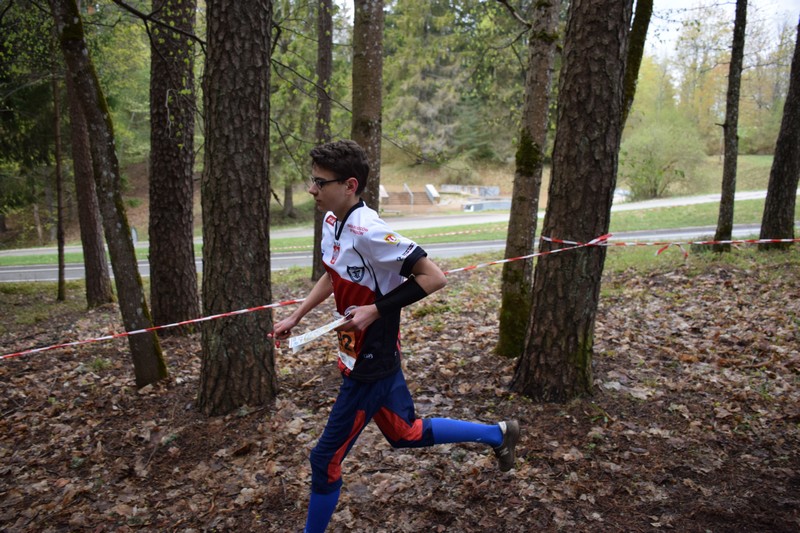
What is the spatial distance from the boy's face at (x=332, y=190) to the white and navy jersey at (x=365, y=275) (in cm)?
6

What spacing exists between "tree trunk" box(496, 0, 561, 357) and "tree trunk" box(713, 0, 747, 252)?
20.4ft

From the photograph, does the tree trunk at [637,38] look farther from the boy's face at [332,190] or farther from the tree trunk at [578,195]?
the boy's face at [332,190]

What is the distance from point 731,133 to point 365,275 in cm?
1027

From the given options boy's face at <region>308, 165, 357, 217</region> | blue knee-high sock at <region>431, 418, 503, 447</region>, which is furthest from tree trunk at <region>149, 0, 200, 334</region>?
blue knee-high sock at <region>431, 418, 503, 447</region>

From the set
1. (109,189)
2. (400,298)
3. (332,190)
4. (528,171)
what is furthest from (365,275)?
(109,189)

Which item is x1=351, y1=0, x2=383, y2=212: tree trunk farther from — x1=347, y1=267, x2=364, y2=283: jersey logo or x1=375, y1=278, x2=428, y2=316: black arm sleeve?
x1=375, y1=278, x2=428, y2=316: black arm sleeve

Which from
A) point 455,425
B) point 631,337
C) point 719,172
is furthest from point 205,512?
point 719,172

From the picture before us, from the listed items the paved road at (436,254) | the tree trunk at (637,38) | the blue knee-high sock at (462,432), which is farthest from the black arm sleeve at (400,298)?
the paved road at (436,254)

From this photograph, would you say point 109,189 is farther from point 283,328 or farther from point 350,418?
point 350,418

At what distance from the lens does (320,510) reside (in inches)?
122

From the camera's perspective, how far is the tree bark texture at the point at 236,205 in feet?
15.0

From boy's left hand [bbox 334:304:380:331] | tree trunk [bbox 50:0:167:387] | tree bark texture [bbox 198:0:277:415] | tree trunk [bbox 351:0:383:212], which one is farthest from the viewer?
tree trunk [bbox 351:0:383:212]

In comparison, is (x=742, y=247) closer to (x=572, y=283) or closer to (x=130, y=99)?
(x=572, y=283)

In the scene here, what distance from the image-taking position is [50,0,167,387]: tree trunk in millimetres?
4938
